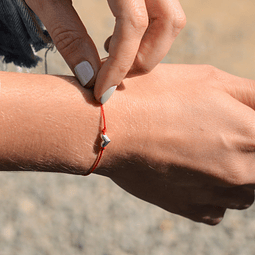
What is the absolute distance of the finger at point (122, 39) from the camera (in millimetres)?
573

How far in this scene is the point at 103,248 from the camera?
1489 mm

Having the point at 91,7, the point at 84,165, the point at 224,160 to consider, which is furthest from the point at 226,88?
the point at 91,7

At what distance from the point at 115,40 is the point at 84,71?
122 millimetres

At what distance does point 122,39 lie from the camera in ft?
1.95

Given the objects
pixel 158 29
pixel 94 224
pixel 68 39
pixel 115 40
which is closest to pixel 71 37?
pixel 68 39

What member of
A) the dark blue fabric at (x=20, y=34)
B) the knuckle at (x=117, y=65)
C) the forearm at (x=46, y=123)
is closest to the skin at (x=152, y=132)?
the forearm at (x=46, y=123)

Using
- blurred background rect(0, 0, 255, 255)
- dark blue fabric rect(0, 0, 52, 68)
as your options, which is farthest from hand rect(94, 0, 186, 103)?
blurred background rect(0, 0, 255, 255)

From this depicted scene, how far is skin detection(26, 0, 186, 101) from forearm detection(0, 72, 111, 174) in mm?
66

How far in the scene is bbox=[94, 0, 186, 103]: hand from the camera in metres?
0.58

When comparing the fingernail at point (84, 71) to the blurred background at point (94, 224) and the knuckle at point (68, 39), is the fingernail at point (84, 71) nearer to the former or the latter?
the knuckle at point (68, 39)

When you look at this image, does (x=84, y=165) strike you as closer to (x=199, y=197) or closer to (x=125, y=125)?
(x=125, y=125)

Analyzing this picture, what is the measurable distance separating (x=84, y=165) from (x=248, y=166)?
1.84 feet

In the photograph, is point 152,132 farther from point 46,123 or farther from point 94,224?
point 94,224

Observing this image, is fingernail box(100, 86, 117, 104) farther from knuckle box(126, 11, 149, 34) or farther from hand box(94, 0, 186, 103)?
knuckle box(126, 11, 149, 34)
